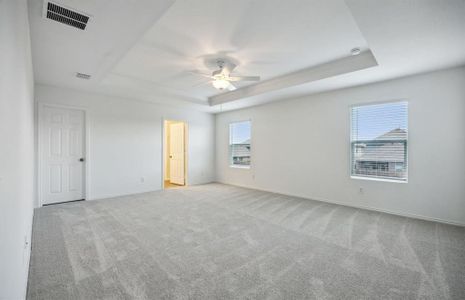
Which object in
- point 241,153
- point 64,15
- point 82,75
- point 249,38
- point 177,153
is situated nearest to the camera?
point 64,15

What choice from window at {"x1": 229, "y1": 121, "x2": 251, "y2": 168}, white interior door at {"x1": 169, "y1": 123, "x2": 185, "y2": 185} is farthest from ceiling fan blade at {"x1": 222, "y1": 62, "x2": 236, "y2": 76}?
white interior door at {"x1": 169, "y1": 123, "x2": 185, "y2": 185}

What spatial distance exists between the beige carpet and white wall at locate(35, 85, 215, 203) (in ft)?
3.98

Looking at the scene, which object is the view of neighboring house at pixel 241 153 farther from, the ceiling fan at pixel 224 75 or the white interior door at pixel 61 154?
the white interior door at pixel 61 154

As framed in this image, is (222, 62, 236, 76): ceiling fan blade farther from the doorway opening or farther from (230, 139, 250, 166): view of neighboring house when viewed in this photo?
the doorway opening

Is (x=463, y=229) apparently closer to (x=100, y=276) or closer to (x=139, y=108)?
(x=100, y=276)

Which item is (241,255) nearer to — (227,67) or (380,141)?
(227,67)

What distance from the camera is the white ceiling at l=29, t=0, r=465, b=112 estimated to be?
2029 millimetres

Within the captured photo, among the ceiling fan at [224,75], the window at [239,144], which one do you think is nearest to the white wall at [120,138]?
the window at [239,144]

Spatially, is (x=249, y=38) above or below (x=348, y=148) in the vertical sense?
above

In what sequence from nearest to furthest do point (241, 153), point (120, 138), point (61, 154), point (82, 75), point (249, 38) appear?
point (249, 38), point (82, 75), point (61, 154), point (120, 138), point (241, 153)

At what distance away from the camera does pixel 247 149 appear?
644cm

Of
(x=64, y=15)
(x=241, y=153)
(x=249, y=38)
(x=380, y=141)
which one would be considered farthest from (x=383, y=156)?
(x=64, y=15)

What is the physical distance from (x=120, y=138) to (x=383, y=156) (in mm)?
6015

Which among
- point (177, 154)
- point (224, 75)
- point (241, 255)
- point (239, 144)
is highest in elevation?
point (224, 75)
